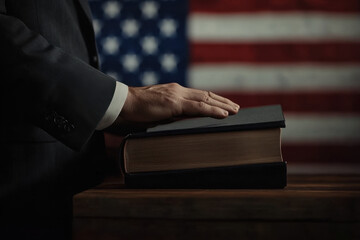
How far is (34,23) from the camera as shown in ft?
2.48

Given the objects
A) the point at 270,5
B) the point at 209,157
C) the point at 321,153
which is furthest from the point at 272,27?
the point at 209,157

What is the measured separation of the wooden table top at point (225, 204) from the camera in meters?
0.55

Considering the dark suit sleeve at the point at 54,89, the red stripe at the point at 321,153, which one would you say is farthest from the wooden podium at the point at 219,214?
the red stripe at the point at 321,153

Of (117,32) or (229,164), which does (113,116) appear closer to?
(229,164)

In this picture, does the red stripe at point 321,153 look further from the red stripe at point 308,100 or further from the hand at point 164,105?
the hand at point 164,105

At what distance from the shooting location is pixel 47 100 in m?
0.61

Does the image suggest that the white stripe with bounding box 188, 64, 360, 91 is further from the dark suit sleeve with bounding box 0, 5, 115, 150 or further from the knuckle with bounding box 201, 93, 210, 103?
the dark suit sleeve with bounding box 0, 5, 115, 150

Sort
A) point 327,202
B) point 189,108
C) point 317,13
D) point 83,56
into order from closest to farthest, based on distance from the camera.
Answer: point 327,202, point 189,108, point 83,56, point 317,13

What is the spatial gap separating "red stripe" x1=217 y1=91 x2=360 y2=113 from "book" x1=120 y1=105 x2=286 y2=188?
0.63 metres

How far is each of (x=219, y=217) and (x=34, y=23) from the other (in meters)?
0.46

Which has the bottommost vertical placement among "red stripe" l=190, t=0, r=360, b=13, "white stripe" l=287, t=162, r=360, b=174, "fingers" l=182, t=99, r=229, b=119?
"white stripe" l=287, t=162, r=360, b=174

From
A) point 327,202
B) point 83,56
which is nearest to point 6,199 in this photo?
point 83,56

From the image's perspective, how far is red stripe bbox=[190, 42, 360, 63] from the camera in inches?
49.5

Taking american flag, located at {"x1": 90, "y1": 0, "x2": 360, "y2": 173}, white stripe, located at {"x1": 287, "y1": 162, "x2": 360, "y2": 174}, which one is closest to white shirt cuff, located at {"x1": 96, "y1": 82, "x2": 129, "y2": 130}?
american flag, located at {"x1": 90, "y1": 0, "x2": 360, "y2": 173}
